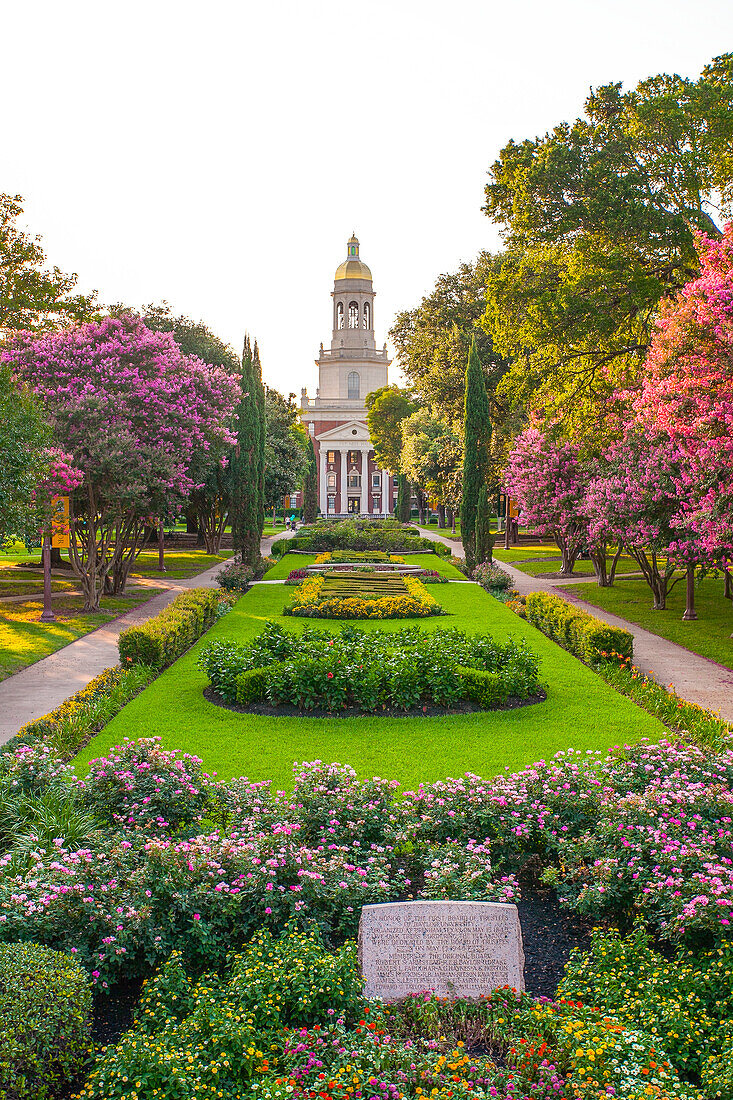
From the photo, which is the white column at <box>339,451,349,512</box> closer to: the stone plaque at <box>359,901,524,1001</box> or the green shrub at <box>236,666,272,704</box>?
the green shrub at <box>236,666,272,704</box>

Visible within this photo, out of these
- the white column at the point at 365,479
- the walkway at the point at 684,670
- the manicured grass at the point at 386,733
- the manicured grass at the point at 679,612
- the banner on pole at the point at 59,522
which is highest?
the white column at the point at 365,479

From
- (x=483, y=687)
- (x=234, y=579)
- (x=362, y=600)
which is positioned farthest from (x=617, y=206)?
(x=234, y=579)

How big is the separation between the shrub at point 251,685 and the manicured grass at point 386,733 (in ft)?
1.12

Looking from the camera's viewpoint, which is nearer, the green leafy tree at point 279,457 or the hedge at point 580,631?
the hedge at point 580,631

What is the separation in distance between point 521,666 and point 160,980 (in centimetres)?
766

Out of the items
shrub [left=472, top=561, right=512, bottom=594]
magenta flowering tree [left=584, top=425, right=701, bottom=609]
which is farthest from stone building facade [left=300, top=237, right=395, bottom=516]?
magenta flowering tree [left=584, top=425, right=701, bottom=609]

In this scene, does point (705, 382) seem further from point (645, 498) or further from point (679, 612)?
point (679, 612)

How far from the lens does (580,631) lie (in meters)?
14.4

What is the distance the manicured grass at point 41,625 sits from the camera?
1472 cm

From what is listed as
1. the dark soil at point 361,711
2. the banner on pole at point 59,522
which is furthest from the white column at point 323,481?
the dark soil at point 361,711

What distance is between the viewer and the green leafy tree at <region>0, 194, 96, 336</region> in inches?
1104

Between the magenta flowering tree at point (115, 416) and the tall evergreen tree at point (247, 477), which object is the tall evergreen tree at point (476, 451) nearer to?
the tall evergreen tree at point (247, 477)

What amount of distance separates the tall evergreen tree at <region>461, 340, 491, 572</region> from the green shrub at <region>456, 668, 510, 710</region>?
17079 mm

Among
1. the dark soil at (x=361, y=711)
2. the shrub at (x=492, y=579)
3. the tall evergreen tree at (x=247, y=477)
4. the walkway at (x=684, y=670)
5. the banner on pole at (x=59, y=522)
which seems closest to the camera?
the dark soil at (x=361, y=711)
